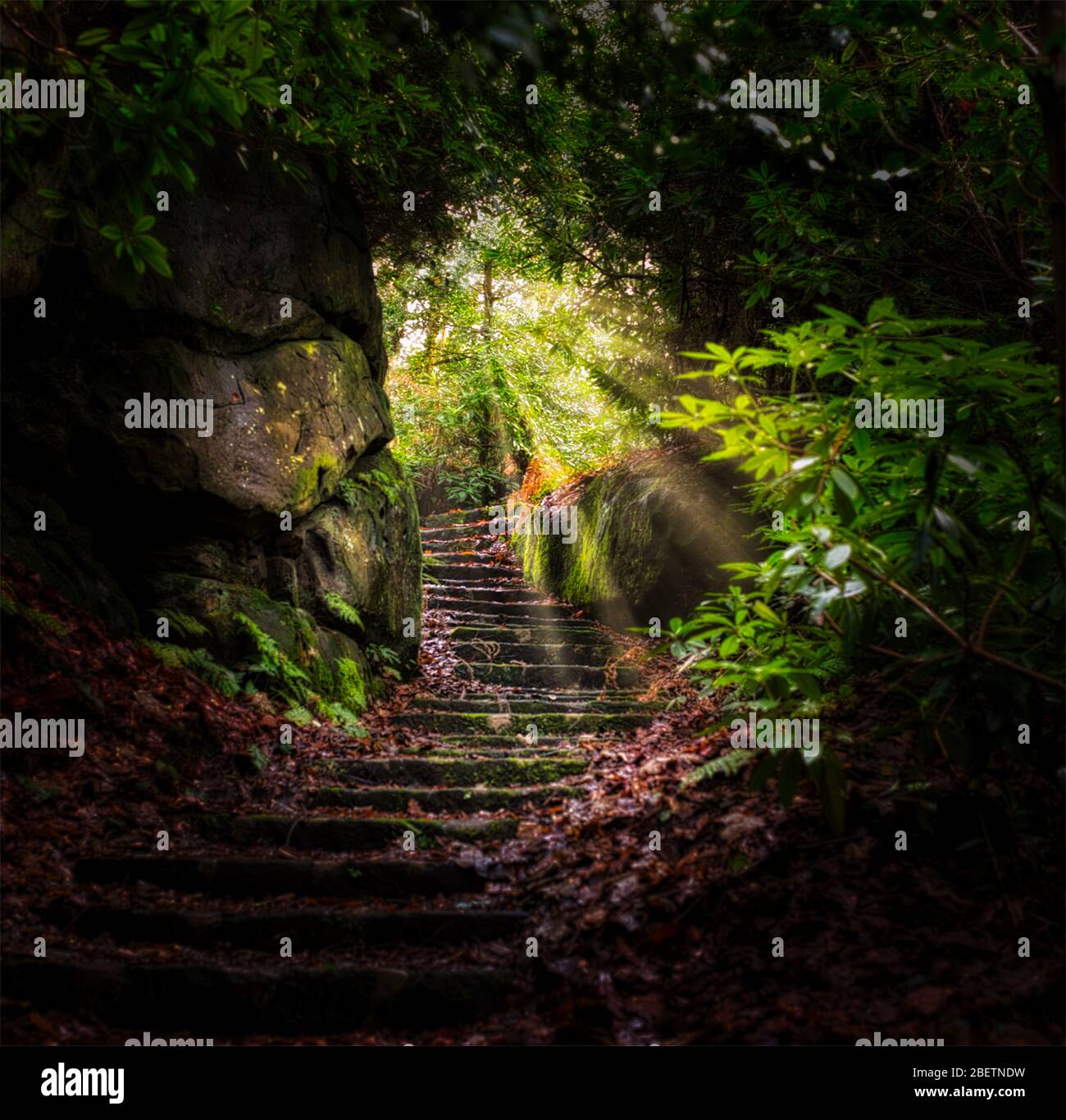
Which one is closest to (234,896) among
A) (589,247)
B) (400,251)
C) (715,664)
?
(715,664)

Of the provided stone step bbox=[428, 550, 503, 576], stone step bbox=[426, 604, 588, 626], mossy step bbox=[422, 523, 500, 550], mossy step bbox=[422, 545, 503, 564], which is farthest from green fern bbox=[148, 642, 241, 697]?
mossy step bbox=[422, 523, 500, 550]

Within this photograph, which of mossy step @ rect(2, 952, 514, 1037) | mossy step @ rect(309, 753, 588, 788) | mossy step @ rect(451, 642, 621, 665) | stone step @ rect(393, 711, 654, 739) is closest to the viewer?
mossy step @ rect(2, 952, 514, 1037)

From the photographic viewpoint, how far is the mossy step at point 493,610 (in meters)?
9.70

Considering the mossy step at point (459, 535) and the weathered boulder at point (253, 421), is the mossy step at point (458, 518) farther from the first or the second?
the weathered boulder at point (253, 421)

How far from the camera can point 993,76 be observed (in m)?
3.56

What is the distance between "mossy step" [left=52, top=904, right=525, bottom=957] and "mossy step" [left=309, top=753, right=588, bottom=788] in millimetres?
1597

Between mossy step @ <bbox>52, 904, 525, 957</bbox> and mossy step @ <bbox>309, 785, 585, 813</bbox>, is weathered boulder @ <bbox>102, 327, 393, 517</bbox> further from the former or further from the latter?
mossy step @ <bbox>52, 904, 525, 957</bbox>

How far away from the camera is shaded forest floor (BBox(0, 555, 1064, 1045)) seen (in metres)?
2.23

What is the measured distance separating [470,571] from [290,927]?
9.23 m

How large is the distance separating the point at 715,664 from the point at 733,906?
90 centimetres

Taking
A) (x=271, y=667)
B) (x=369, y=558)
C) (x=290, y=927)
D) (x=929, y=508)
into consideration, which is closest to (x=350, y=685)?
(x=271, y=667)

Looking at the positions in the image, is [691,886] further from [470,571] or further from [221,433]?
[470,571]

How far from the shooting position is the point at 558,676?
7695mm
